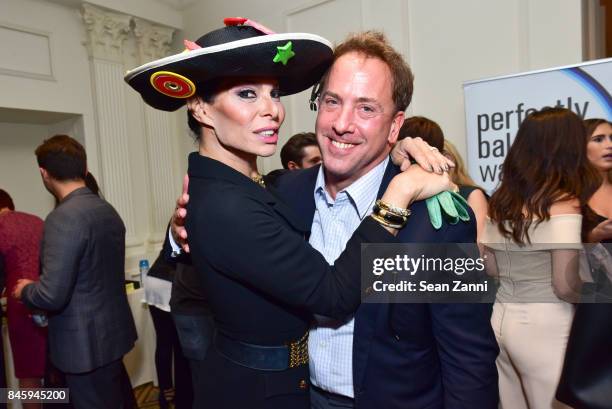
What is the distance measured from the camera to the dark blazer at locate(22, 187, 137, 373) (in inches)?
87.6

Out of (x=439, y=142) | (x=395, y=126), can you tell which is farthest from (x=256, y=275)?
(x=439, y=142)

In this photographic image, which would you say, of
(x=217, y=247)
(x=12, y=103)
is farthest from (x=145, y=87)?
(x=12, y=103)

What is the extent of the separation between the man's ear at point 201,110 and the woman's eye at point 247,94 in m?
0.10

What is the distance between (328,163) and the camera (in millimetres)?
1292

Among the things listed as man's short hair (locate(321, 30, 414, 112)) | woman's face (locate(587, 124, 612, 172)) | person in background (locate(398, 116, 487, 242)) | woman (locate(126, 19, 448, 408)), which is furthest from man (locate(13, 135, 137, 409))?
woman's face (locate(587, 124, 612, 172))

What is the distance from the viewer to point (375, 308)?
3.64ft

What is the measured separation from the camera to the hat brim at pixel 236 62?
100cm

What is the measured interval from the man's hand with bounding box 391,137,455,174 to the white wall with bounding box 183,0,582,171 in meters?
2.55

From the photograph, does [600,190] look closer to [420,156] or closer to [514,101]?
[514,101]

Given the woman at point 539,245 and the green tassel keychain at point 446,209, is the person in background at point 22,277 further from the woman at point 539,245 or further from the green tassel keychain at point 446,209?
the woman at point 539,245

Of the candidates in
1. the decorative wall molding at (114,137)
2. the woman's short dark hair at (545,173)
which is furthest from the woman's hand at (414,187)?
the decorative wall molding at (114,137)

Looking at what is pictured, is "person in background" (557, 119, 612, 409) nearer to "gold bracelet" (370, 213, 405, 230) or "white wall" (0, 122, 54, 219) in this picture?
"gold bracelet" (370, 213, 405, 230)

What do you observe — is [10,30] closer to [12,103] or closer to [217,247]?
[12,103]

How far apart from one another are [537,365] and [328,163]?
139 cm
